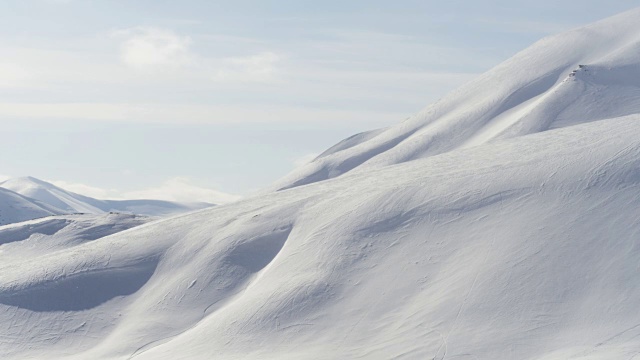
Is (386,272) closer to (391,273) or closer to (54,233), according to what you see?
(391,273)

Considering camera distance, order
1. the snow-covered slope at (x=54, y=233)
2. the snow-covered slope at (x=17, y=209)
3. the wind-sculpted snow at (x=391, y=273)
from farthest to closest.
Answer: the snow-covered slope at (x=17, y=209)
the snow-covered slope at (x=54, y=233)
the wind-sculpted snow at (x=391, y=273)

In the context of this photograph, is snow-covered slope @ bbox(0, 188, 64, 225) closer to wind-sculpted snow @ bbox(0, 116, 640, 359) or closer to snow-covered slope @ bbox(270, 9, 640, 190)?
snow-covered slope @ bbox(270, 9, 640, 190)

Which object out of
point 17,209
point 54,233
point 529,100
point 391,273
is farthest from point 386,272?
point 17,209

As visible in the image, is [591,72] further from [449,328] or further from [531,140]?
[449,328]

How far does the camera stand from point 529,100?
100 m

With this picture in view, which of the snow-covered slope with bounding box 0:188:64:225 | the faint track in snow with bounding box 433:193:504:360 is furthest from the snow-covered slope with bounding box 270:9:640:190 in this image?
the snow-covered slope with bounding box 0:188:64:225

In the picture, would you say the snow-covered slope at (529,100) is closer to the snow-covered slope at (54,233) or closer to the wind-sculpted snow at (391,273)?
the wind-sculpted snow at (391,273)

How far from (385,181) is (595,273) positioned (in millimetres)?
21308

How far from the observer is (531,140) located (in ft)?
224

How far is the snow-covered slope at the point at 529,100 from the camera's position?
92062mm

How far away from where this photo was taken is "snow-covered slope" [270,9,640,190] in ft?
302

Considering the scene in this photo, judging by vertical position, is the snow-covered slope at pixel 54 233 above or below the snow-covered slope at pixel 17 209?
below

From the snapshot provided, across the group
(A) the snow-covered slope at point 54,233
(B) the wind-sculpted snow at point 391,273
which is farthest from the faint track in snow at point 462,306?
(A) the snow-covered slope at point 54,233

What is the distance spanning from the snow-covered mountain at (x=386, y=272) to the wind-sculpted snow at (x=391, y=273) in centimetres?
11
